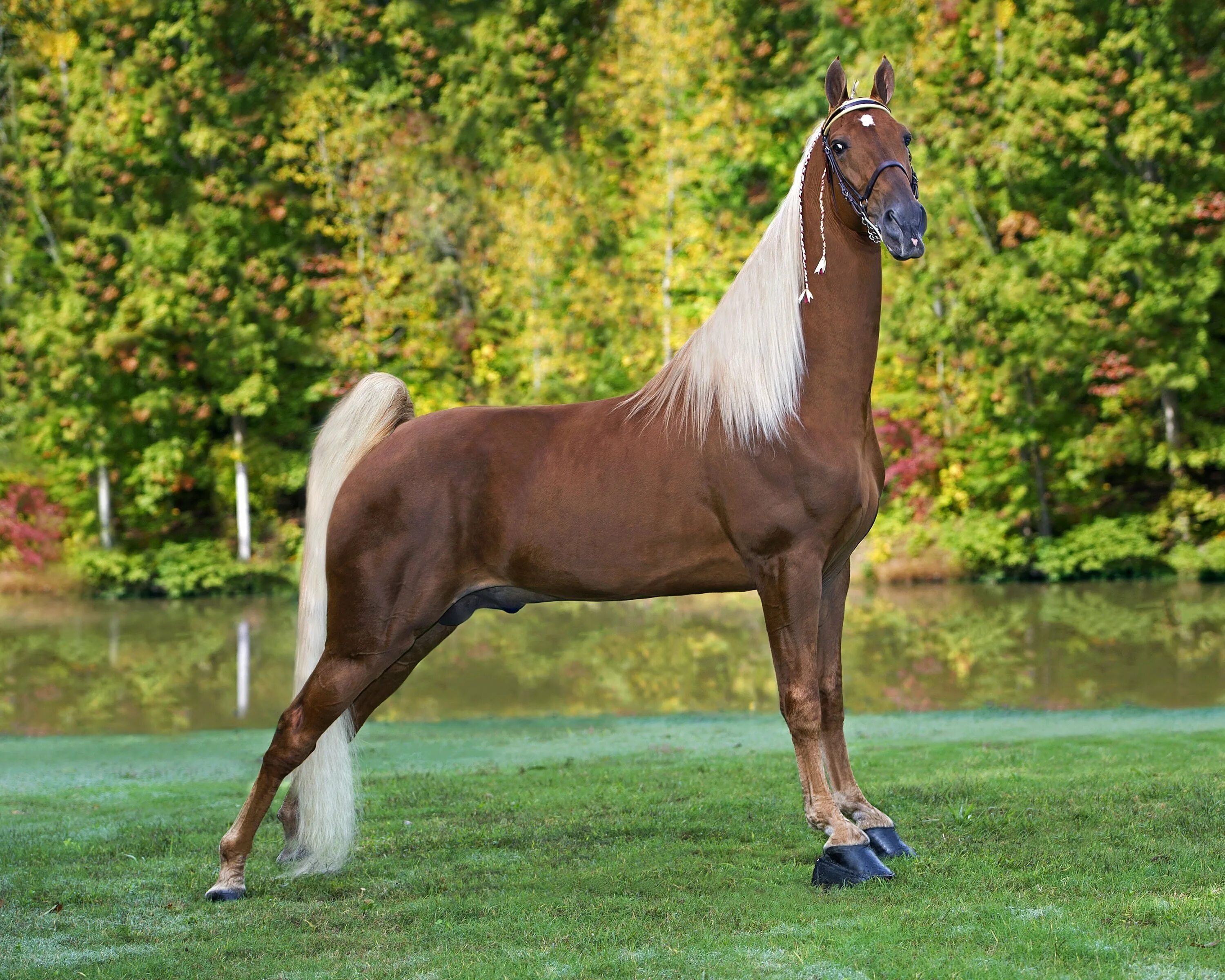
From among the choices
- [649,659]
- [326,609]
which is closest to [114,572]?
[649,659]

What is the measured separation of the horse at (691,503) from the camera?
4156 mm

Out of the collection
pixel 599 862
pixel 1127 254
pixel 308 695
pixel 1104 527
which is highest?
pixel 1127 254

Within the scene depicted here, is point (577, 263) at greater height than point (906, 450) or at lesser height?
greater

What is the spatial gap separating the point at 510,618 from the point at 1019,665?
25.0ft

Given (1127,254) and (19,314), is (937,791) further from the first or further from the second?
→ (19,314)

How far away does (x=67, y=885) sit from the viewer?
172 inches

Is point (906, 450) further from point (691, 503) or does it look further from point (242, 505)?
point (691, 503)

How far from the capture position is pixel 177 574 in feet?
66.5

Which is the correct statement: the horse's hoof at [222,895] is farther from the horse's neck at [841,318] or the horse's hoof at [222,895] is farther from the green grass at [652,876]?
the horse's neck at [841,318]

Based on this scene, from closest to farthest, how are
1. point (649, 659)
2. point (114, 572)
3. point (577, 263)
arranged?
point (649, 659) → point (114, 572) → point (577, 263)

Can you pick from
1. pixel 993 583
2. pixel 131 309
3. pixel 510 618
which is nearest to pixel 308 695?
pixel 510 618

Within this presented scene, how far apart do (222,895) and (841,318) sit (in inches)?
115

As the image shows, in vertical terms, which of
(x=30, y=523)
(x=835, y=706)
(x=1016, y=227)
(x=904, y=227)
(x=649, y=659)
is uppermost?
(x=1016, y=227)

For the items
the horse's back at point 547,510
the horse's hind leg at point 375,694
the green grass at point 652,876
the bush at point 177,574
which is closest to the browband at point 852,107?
the horse's back at point 547,510
